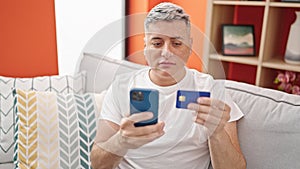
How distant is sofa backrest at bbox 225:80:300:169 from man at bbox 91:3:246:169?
5 centimetres

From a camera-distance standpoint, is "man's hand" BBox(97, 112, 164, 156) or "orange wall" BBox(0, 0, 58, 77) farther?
"orange wall" BBox(0, 0, 58, 77)

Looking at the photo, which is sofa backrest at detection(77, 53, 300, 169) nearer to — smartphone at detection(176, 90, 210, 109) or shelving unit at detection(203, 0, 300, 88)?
smartphone at detection(176, 90, 210, 109)

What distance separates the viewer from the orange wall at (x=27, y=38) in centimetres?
159

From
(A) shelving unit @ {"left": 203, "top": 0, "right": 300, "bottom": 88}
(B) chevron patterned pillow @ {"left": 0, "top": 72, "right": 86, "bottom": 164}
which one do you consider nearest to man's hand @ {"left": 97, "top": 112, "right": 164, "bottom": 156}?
(B) chevron patterned pillow @ {"left": 0, "top": 72, "right": 86, "bottom": 164}

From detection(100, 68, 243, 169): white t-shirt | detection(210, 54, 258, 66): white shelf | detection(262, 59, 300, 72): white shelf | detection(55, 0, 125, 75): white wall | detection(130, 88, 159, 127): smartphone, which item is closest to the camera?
detection(130, 88, 159, 127): smartphone

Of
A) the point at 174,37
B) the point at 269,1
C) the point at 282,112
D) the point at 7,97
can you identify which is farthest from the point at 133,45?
the point at 269,1

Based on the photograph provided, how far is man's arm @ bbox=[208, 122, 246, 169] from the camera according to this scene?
901 millimetres

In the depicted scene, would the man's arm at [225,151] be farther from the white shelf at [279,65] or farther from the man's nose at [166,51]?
the white shelf at [279,65]

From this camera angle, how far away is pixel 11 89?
1.29 metres

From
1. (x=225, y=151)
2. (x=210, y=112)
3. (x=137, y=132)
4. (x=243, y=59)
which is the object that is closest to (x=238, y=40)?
(x=243, y=59)

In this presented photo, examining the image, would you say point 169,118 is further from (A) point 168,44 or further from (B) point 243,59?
(B) point 243,59

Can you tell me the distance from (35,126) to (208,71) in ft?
2.17

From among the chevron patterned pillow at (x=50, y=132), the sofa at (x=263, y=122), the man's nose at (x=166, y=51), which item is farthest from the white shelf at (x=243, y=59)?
the man's nose at (x=166, y=51)

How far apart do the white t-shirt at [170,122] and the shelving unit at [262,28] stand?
2.04 feet
